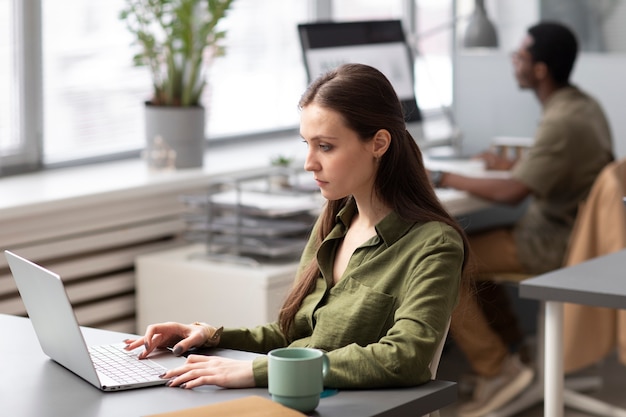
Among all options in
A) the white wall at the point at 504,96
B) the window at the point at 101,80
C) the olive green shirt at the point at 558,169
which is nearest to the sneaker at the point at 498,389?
the olive green shirt at the point at 558,169

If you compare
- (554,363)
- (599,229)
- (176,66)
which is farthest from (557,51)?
(554,363)

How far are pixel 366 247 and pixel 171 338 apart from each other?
359mm

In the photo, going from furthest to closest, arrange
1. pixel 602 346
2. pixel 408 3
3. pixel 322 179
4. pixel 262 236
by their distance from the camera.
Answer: pixel 408 3 → pixel 602 346 → pixel 262 236 → pixel 322 179

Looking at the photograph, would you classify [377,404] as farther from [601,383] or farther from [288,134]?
[288,134]

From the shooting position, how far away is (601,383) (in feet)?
13.2

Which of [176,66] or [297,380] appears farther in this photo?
[176,66]

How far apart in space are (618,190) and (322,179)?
5.39ft

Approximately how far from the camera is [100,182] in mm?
3295

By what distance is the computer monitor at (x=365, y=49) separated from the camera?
12.2ft

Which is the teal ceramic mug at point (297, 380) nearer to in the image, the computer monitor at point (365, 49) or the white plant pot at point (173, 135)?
the white plant pot at point (173, 135)

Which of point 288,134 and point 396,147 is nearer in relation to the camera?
point 396,147

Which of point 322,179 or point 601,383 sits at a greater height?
point 322,179

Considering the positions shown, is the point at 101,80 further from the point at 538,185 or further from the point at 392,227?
the point at 392,227

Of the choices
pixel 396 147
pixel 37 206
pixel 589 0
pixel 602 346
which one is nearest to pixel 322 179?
pixel 396 147
